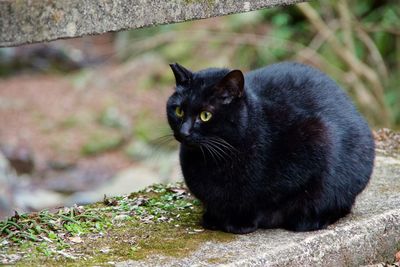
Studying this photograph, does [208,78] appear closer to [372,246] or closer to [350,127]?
[350,127]

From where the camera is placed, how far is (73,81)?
1193 cm

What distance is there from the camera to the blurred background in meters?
7.82

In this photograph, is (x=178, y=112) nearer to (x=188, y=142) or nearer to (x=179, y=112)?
(x=179, y=112)

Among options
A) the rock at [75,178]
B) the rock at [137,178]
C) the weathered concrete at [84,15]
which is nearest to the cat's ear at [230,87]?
the weathered concrete at [84,15]

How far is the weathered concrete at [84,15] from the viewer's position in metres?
2.28

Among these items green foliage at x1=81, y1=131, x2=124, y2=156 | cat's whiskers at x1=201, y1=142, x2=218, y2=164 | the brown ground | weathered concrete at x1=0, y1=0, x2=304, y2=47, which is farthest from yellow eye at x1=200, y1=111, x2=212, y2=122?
green foliage at x1=81, y1=131, x2=124, y2=156

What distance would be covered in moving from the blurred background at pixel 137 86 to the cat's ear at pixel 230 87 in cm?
437

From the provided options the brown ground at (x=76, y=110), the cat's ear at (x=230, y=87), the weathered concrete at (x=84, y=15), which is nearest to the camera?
the weathered concrete at (x=84, y=15)

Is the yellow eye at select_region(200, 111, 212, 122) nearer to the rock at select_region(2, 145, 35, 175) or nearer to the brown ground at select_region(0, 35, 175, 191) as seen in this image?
the brown ground at select_region(0, 35, 175, 191)

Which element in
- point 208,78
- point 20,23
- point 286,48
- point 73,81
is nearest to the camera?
point 20,23

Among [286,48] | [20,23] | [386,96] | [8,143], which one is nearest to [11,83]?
[8,143]

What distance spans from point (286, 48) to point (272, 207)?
4832 mm

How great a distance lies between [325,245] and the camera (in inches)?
128

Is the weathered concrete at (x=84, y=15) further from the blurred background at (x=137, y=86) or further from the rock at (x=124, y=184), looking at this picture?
the rock at (x=124, y=184)
